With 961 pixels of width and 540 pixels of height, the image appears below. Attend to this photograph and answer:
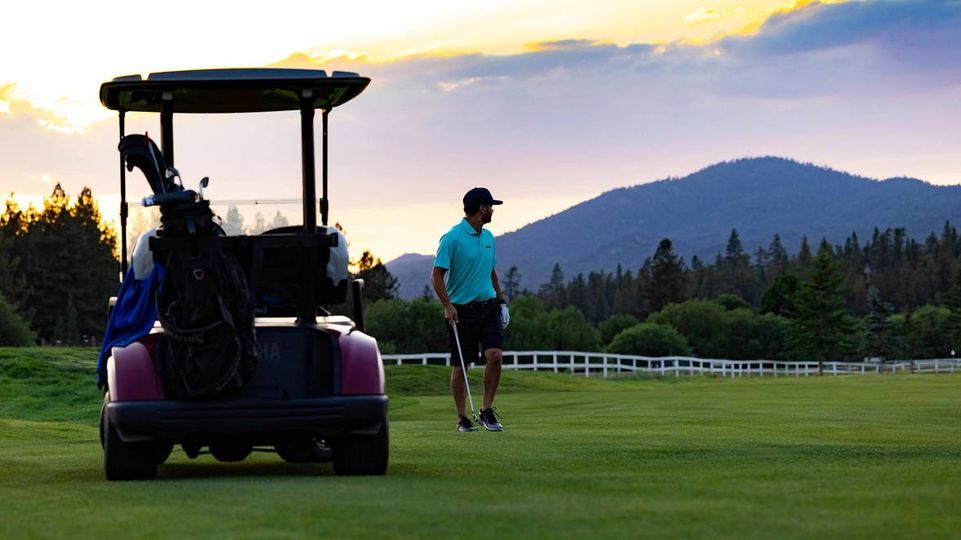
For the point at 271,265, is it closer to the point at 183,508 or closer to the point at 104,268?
the point at 183,508

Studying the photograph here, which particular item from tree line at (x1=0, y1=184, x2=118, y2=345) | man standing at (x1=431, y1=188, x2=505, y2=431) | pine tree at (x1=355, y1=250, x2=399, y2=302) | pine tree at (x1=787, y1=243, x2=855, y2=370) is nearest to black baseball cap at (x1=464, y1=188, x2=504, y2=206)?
man standing at (x1=431, y1=188, x2=505, y2=431)

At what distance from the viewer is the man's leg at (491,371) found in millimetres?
16219

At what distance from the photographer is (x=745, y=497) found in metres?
8.60

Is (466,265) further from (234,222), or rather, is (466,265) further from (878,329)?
(878,329)

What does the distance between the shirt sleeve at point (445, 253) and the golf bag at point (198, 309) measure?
19.5ft

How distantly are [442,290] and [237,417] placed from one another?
5.95m

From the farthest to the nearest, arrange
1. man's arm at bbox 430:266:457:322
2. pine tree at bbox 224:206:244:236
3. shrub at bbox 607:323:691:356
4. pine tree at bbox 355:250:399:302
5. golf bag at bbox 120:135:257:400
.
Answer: pine tree at bbox 355:250:399:302
shrub at bbox 607:323:691:356
man's arm at bbox 430:266:457:322
pine tree at bbox 224:206:244:236
golf bag at bbox 120:135:257:400

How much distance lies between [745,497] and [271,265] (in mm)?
3846

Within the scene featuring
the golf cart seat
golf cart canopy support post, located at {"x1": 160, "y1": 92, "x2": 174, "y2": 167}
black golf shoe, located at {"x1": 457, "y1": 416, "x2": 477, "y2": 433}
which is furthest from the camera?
black golf shoe, located at {"x1": 457, "y1": 416, "x2": 477, "y2": 433}

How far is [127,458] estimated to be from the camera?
1072 cm

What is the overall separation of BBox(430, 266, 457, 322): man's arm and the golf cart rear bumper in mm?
5469

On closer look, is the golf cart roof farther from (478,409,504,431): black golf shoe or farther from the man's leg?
(478,409,504,431): black golf shoe

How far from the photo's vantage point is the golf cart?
409 inches

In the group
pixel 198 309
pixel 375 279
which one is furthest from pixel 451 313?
pixel 375 279
